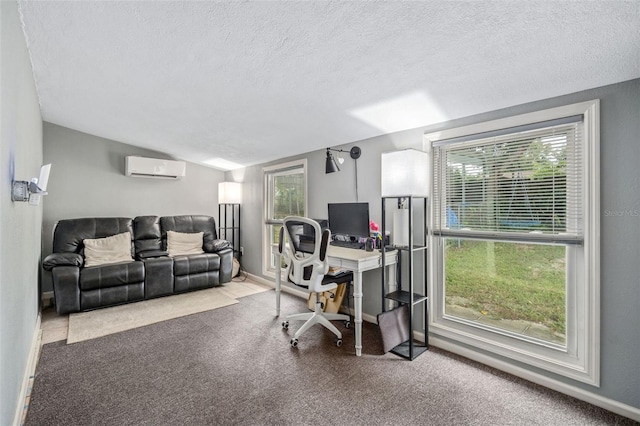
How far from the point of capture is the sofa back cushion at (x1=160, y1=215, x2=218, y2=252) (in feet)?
15.7

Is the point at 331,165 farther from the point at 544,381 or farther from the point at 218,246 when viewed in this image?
the point at 544,381

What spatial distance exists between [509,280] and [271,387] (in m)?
1.97

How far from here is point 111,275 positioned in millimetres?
3652

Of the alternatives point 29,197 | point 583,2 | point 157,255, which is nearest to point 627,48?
point 583,2

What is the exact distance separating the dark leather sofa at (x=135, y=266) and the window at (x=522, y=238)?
10.7 ft

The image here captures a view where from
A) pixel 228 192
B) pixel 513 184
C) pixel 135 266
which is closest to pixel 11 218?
pixel 135 266

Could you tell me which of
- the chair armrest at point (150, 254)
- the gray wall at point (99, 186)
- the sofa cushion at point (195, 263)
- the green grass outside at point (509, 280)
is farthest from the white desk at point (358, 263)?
the gray wall at point (99, 186)

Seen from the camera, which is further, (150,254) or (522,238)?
(150,254)

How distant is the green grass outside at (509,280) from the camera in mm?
2154

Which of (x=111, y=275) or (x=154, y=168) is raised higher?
(x=154, y=168)

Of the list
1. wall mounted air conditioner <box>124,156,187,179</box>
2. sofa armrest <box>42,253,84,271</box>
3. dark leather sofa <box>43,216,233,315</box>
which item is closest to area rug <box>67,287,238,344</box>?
dark leather sofa <box>43,216,233,315</box>

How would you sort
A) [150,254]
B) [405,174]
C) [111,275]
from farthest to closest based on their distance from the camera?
[150,254], [111,275], [405,174]

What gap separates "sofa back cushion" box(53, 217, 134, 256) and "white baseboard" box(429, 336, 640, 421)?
4.32 meters

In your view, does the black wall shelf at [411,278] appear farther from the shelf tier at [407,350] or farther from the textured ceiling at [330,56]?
the textured ceiling at [330,56]
